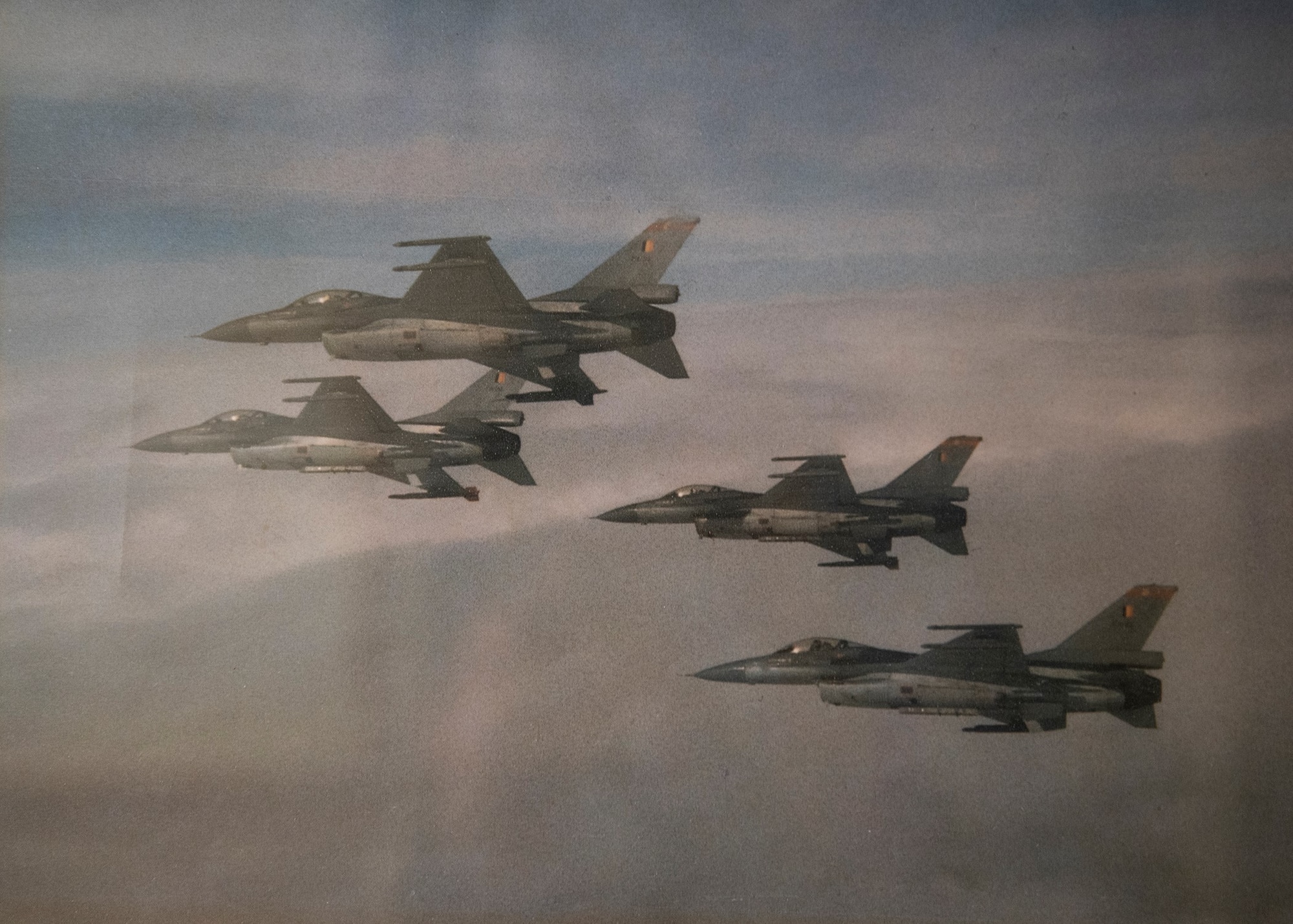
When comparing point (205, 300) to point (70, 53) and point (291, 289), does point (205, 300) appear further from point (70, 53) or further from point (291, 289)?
point (70, 53)

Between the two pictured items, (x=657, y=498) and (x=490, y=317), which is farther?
(x=657, y=498)

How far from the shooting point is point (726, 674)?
1184cm

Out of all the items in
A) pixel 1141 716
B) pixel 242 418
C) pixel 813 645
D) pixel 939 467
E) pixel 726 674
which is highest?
pixel 242 418

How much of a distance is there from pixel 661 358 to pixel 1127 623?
14.5 feet

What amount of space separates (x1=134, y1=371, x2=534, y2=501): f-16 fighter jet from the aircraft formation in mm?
14

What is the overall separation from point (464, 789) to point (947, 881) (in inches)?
167

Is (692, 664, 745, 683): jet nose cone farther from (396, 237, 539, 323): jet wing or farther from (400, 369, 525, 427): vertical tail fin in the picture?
(396, 237, 539, 323): jet wing

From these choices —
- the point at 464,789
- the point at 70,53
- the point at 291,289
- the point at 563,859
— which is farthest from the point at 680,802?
the point at 70,53

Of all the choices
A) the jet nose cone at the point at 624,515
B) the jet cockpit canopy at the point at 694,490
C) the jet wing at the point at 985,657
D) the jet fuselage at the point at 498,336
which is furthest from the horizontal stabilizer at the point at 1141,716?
the jet fuselage at the point at 498,336

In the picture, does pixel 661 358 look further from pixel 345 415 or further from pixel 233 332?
pixel 233 332

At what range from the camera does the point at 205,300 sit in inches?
497

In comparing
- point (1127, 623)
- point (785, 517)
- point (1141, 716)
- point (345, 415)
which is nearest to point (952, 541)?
point (785, 517)

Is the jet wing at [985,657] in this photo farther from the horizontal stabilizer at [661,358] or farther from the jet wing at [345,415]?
the jet wing at [345,415]

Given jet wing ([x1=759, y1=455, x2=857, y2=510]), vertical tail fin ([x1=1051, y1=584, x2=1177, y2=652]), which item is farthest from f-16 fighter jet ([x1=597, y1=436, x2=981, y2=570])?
vertical tail fin ([x1=1051, y1=584, x2=1177, y2=652])
